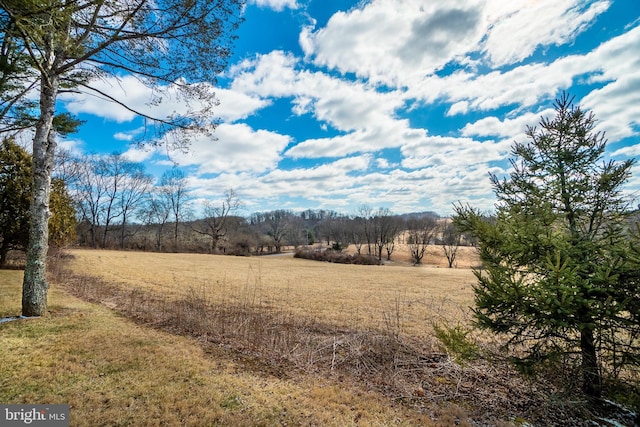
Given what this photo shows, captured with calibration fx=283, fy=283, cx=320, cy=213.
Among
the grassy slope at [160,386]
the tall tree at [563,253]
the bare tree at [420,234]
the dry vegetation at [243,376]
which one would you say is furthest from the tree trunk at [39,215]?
the bare tree at [420,234]

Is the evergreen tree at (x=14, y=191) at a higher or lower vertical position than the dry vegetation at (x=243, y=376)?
higher

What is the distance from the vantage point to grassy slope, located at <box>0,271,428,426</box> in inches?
127

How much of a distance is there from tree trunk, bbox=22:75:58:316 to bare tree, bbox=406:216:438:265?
48.6 meters

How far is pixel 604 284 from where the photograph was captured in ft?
10.7

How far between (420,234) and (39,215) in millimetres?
52109

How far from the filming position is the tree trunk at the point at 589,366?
3650 mm

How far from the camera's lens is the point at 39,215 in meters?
6.07

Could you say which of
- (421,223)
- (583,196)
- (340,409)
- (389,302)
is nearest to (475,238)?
(583,196)

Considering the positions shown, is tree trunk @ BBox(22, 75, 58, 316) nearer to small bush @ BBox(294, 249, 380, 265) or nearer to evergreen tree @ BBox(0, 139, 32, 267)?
evergreen tree @ BBox(0, 139, 32, 267)

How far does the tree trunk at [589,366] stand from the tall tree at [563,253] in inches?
0.5

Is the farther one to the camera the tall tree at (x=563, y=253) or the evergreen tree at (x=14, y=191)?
the evergreen tree at (x=14, y=191)

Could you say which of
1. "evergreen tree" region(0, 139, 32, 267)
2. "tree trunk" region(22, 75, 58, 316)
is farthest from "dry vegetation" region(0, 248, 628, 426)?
"evergreen tree" region(0, 139, 32, 267)

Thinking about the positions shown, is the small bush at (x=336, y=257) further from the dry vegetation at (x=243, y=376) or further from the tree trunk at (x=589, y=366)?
the tree trunk at (x=589, y=366)

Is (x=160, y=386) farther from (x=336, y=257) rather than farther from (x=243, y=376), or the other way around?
(x=336, y=257)
